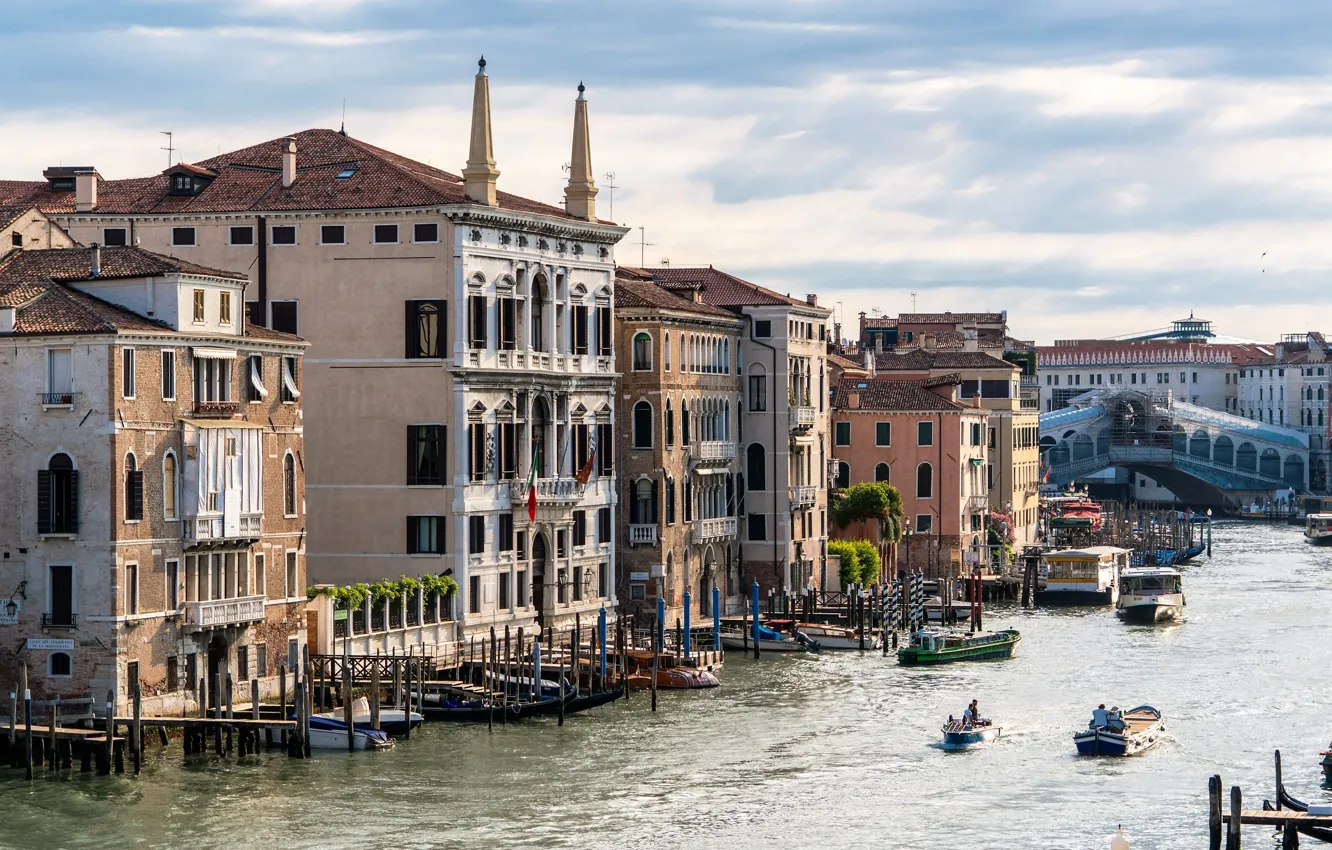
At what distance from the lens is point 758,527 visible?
62156 millimetres

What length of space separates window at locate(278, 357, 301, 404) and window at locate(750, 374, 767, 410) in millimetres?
21880

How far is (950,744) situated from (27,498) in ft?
47.4

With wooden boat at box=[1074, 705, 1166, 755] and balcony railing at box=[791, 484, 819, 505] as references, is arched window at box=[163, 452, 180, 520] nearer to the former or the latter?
wooden boat at box=[1074, 705, 1166, 755]

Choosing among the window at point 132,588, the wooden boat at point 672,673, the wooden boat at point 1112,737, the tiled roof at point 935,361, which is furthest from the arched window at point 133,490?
the tiled roof at point 935,361

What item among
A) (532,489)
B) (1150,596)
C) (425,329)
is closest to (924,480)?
(1150,596)

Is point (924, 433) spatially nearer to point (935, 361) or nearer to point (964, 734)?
point (935, 361)

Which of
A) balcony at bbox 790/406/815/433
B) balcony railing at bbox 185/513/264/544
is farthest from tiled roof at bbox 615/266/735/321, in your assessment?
balcony railing at bbox 185/513/264/544

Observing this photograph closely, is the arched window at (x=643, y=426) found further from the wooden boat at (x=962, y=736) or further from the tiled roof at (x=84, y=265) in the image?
the tiled roof at (x=84, y=265)

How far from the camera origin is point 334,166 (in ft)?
159

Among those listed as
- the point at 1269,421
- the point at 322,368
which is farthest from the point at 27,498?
the point at 1269,421

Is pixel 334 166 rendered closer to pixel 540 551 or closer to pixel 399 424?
pixel 399 424

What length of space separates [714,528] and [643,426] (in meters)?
4.18

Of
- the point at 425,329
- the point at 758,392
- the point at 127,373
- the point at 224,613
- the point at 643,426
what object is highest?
the point at 425,329

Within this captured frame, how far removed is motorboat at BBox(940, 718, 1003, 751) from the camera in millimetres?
40406
